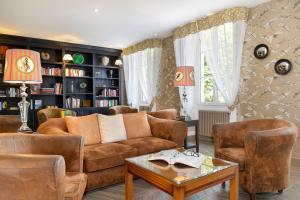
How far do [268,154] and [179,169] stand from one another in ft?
3.17

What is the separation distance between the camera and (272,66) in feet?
12.1

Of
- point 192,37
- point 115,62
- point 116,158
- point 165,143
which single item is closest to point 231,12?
point 192,37

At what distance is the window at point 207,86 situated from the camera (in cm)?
478

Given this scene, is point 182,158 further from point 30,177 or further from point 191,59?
point 191,59

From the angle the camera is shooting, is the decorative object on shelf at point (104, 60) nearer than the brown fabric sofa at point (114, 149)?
No

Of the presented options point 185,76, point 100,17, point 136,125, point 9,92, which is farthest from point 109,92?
point 136,125

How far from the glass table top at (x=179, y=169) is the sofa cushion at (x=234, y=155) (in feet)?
1.43

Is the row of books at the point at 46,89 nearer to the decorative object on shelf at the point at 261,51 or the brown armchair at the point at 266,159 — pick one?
the decorative object on shelf at the point at 261,51

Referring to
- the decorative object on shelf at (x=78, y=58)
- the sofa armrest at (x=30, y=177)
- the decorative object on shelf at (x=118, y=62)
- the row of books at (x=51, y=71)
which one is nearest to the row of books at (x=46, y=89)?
the row of books at (x=51, y=71)

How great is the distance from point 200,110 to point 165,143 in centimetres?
205

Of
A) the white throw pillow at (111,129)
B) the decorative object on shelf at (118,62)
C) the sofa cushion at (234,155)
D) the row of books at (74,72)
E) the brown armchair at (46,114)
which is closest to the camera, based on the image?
the sofa cushion at (234,155)

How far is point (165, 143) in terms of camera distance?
311cm

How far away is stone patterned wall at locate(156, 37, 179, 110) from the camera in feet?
18.4

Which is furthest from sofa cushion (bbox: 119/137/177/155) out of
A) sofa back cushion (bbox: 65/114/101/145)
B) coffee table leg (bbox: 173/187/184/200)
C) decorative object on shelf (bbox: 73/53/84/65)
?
decorative object on shelf (bbox: 73/53/84/65)
